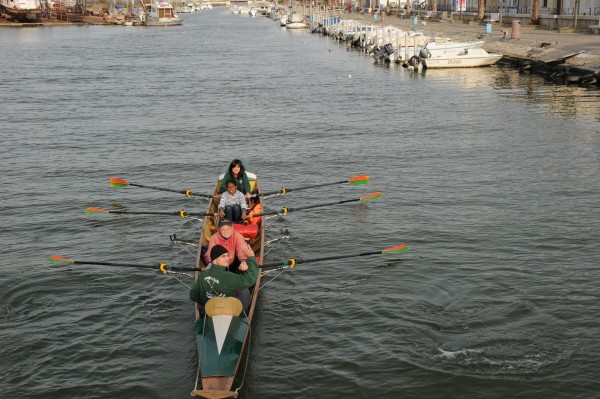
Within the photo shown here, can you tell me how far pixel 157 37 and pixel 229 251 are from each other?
102485mm

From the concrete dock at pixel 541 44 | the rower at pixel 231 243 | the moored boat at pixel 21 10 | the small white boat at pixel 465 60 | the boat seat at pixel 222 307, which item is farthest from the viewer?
the moored boat at pixel 21 10

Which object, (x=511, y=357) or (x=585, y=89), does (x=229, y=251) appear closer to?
(x=511, y=357)

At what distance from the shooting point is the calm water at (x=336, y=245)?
13312mm

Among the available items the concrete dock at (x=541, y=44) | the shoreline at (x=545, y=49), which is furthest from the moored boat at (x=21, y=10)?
the concrete dock at (x=541, y=44)

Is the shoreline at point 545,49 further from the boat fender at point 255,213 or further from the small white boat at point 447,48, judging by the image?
the boat fender at point 255,213

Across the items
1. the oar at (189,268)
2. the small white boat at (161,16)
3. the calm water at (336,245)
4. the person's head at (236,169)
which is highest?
the small white boat at (161,16)

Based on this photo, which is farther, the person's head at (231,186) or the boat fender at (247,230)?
the person's head at (231,186)

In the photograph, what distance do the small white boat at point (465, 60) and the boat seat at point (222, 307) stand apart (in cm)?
4701

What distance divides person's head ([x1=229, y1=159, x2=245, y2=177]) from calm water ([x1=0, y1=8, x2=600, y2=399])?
2320 millimetres

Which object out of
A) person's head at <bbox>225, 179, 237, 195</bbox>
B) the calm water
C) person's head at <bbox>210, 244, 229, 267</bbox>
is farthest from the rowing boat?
person's head at <bbox>225, 179, 237, 195</bbox>

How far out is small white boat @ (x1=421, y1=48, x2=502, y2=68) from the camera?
186ft

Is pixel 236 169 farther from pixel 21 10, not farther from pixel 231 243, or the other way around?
pixel 21 10

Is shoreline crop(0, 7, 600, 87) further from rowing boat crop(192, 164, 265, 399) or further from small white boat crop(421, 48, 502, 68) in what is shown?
rowing boat crop(192, 164, 265, 399)

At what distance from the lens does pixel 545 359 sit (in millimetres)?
13359
